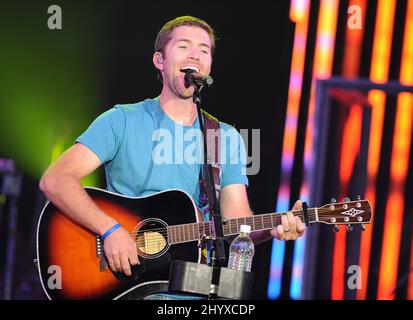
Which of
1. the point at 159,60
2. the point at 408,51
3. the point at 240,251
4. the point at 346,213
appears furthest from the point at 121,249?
the point at 408,51

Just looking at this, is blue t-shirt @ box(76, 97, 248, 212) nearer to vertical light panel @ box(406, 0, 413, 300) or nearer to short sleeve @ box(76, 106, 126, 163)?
short sleeve @ box(76, 106, 126, 163)

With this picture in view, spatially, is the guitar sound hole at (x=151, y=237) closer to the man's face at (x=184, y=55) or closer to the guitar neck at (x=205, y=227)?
the guitar neck at (x=205, y=227)

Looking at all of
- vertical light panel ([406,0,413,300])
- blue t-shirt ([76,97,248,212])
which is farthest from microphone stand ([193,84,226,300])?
vertical light panel ([406,0,413,300])

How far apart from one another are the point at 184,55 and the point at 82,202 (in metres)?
1.14

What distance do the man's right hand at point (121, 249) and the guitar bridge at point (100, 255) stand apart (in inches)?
3.1

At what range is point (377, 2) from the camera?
6.01 metres

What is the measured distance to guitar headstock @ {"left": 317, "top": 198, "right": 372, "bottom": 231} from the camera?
4.15 m

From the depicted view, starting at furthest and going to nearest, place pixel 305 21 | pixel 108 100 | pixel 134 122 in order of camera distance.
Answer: pixel 305 21 < pixel 108 100 < pixel 134 122

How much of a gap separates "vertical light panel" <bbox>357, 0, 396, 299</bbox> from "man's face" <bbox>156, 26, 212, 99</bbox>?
1.81 meters

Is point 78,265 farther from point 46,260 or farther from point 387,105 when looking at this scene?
point 387,105

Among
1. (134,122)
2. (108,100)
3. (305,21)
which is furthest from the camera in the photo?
(305,21)

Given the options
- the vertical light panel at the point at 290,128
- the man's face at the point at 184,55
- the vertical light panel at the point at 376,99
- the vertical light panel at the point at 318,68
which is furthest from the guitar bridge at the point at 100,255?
the vertical light panel at the point at 376,99
